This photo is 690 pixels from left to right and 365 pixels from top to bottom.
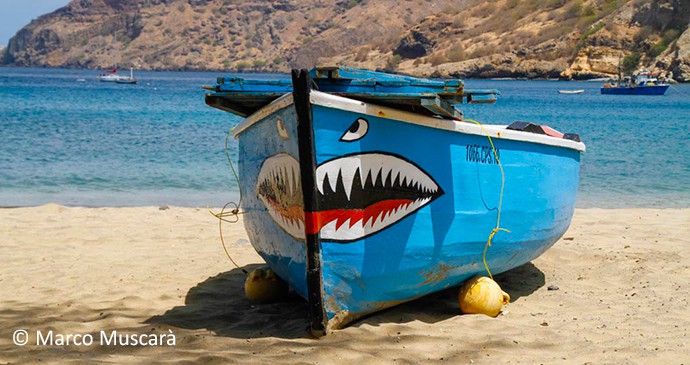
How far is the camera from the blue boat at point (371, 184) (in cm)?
495

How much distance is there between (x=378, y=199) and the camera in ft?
16.9

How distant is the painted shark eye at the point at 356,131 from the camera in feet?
16.3

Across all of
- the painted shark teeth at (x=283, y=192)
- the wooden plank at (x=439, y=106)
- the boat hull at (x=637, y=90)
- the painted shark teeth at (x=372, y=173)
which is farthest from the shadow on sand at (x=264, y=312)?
the boat hull at (x=637, y=90)

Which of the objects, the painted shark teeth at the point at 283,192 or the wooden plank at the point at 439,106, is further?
the painted shark teeth at the point at 283,192

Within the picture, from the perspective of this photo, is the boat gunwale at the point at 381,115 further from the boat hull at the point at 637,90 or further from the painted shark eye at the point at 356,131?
the boat hull at the point at 637,90

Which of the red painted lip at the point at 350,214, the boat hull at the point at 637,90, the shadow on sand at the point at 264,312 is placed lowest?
the boat hull at the point at 637,90

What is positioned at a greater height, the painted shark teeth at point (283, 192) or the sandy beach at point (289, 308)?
the painted shark teeth at point (283, 192)

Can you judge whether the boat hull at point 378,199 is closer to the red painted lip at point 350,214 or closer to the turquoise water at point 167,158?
the red painted lip at point 350,214

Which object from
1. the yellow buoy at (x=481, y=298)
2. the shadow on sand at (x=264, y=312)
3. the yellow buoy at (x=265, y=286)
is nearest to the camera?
the shadow on sand at (x=264, y=312)

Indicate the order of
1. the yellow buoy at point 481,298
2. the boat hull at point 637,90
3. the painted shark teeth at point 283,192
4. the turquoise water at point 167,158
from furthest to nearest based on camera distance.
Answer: the boat hull at point 637,90 < the turquoise water at point 167,158 < the yellow buoy at point 481,298 < the painted shark teeth at point 283,192

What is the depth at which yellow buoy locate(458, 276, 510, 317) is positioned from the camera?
580 cm

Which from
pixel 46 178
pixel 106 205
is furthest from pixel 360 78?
pixel 46 178

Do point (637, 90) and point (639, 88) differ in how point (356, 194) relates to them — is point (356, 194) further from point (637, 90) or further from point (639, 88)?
point (637, 90)

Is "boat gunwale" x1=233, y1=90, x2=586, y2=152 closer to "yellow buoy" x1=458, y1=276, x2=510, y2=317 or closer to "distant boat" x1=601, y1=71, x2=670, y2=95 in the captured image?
"yellow buoy" x1=458, y1=276, x2=510, y2=317
